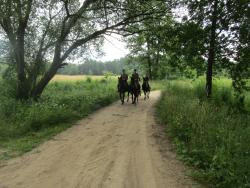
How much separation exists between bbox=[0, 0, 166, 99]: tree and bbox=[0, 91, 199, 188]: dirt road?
8660 millimetres

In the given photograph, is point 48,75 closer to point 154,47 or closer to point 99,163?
point 154,47

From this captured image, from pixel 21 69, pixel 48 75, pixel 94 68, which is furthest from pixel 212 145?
pixel 94 68

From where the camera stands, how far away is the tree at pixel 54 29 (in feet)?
72.2

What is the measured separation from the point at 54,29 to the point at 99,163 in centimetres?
1421

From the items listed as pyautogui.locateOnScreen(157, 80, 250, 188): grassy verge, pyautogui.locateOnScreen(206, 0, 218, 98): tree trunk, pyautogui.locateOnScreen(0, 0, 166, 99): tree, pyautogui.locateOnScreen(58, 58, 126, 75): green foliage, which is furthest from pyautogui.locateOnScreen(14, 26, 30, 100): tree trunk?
pyautogui.locateOnScreen(58, 58, 126, 75): green foliage

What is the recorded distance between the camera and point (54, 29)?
22.8m

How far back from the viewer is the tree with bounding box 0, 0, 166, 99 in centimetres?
2200

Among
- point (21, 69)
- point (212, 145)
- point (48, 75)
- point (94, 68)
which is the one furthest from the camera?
point (94, 68)

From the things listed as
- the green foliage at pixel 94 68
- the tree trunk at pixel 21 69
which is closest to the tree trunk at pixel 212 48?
the tree trunk at pixel 21 69

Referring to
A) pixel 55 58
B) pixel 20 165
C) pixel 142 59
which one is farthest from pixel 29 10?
pixel 142 59

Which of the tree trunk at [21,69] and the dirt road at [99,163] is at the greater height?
the tree trunk at [21,69]

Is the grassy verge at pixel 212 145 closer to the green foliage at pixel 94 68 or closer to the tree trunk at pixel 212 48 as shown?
the tree trunk at pixel 212 48

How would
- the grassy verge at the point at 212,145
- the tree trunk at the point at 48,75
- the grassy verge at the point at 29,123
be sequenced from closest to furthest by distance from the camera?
the grassy verge at the point at 212,145
the grassy verge at the point at 29,123
the tree trunk at the point at 48,75

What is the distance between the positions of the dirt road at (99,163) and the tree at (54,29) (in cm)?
866
